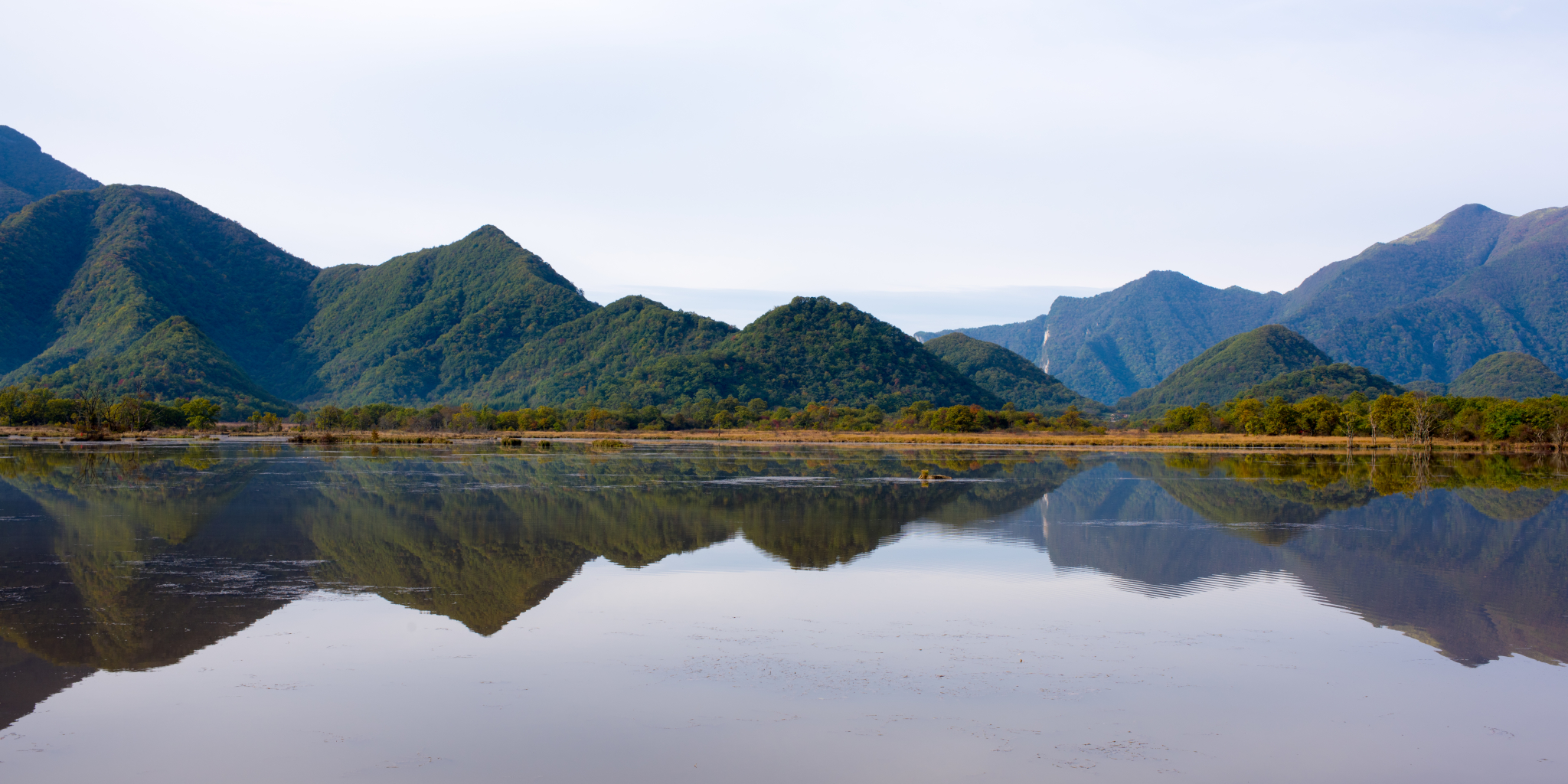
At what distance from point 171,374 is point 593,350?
67599 millimetres

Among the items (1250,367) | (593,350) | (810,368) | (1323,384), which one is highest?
(1250,367)

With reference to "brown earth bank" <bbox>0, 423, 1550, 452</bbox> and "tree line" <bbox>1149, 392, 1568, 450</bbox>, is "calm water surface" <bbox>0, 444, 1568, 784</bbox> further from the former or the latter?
"tree line" <bbox>1149, 392, 1568, 450</bbox>

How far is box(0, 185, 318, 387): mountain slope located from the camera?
472 feet

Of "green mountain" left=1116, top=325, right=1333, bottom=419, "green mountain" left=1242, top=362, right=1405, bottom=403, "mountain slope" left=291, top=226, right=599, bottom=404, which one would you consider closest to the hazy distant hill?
"mountain slope" left=291, top=226, right=599, bottom=404

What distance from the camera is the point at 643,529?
66.7 feet

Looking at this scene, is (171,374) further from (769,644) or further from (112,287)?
(769,644)

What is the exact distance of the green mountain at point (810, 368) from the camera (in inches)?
5659

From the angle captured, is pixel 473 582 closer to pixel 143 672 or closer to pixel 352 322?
pixel 143 672

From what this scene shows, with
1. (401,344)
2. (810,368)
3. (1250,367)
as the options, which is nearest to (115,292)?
(401,344)

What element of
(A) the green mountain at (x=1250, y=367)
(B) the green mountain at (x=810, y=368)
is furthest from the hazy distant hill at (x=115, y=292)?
(A) the green mountain at (x=1250, y=367)

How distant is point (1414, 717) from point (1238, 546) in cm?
1062

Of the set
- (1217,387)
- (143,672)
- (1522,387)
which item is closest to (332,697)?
(143,672)

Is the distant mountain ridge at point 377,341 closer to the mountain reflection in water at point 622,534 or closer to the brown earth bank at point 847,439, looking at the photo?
the brown earth bank at point 847,439

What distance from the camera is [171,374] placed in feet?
398
